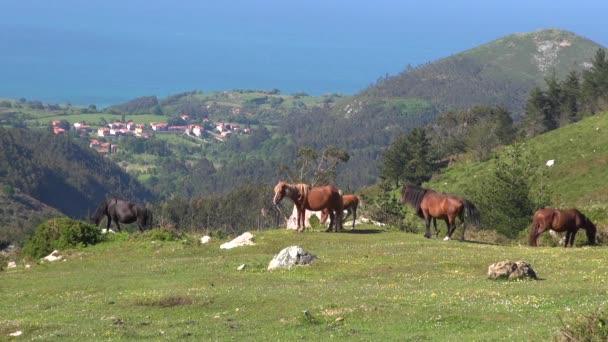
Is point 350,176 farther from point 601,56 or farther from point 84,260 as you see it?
point 84,260

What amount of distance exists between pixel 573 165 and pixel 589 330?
58898 millimetres

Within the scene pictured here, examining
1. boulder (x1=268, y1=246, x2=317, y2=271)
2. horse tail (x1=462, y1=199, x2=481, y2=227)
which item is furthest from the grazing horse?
boulder (x1=268, y1=246, x2=317, y2=271)

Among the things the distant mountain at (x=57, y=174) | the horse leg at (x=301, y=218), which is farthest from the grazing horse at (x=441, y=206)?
the distant mountain at (x=57, y=174)

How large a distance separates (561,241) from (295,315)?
1908 centimetres

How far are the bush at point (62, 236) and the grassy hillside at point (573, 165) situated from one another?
31.5 meters

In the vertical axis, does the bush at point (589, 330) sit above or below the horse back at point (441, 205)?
above

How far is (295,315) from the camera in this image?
57.7 ft

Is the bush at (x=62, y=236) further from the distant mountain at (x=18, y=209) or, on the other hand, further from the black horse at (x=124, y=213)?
the distant mountain at (x=18, y=209)

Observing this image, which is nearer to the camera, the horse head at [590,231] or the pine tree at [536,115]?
the horse head at [590,231]

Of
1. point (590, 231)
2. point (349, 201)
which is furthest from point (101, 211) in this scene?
point (590, 231)

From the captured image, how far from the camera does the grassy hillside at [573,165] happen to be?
203 feet

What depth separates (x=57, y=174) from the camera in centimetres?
17788

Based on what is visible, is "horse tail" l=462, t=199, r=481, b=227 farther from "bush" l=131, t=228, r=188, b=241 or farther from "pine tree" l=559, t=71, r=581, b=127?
"pine tree" l=559, t=71, r=581, b=127

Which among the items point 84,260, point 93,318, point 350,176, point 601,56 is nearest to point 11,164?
point 350,176
